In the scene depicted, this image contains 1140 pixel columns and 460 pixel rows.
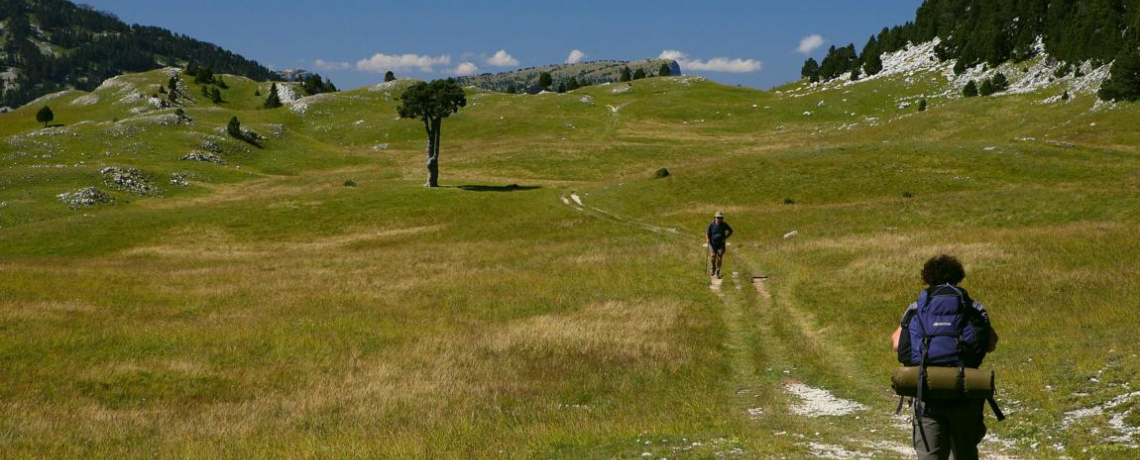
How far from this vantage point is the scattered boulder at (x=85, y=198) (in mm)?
68062

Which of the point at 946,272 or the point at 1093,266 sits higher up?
the point at 946,272

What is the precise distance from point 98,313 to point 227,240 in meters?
32.0

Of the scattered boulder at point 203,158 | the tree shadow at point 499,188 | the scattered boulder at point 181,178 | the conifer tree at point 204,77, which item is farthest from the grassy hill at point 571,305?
the conifer tree at point 204,77

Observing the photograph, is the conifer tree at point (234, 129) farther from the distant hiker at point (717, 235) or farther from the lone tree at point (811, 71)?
the lone tree at point (811, 71)

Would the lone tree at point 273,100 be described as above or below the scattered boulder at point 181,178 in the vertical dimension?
above

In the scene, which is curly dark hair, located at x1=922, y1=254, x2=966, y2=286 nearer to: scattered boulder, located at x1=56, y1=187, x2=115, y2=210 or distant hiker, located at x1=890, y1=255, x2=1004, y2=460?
distant hiker, located at x1=890, y1=255, x2=1004, y2=460

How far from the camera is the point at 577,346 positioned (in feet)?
68.1

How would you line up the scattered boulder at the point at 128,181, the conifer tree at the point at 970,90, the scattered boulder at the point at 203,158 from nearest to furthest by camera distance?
the scattered boulder at the point at 128,181 < the scattered boulder at the point at 203,158 < the conifer tree at the point at 970,90

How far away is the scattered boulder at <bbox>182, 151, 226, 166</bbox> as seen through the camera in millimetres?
95769

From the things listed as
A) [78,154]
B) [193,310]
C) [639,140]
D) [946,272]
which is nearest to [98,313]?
[193,310]

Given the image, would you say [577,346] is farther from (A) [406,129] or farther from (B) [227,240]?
(A) [406,129]

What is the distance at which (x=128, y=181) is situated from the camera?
7738 cm

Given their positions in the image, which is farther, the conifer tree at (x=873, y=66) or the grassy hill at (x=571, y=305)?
the conifer tree at (x=873, y=66)

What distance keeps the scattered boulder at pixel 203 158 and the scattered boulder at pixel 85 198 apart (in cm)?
2484
